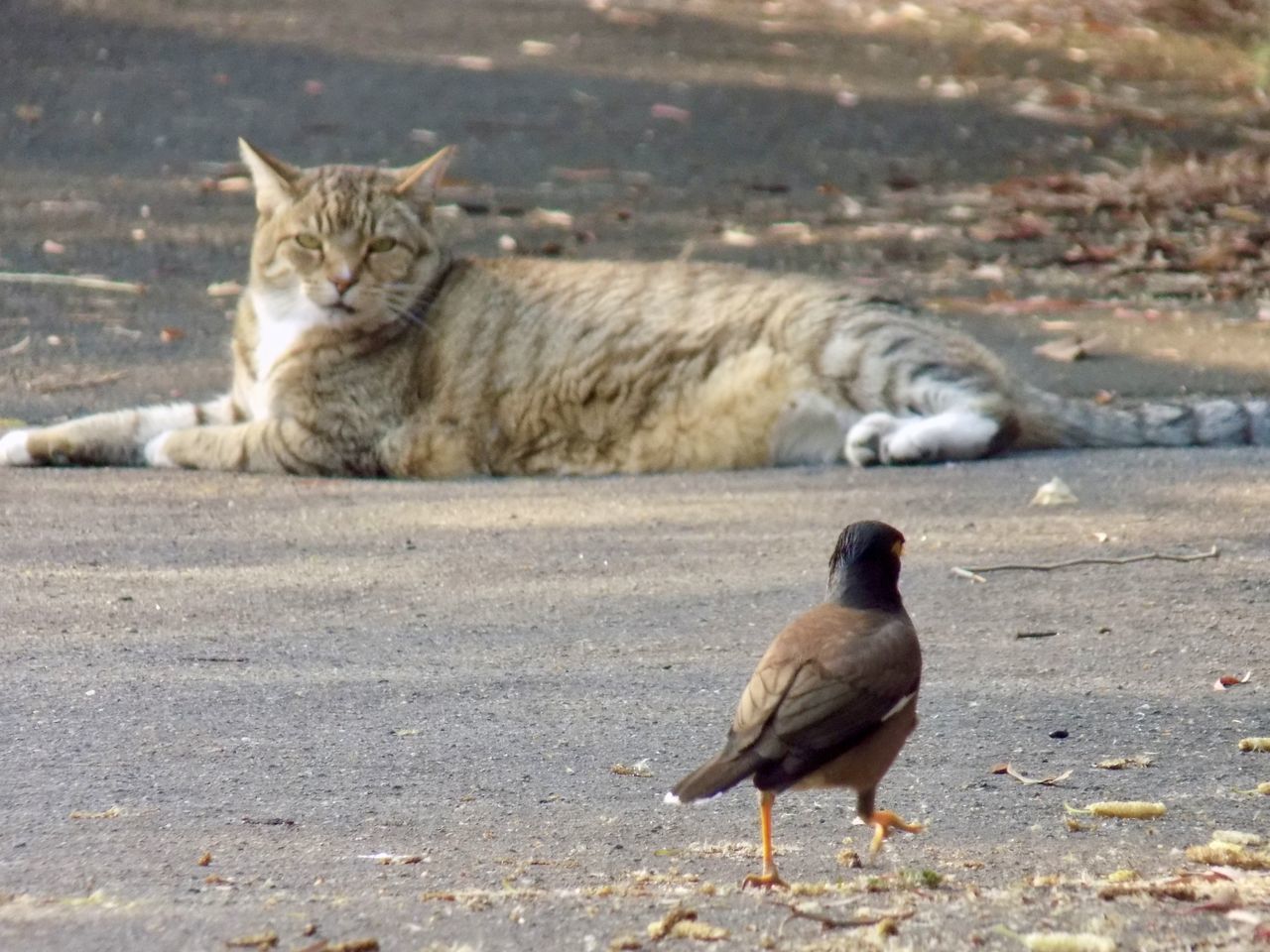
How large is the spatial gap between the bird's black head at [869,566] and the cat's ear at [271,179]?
14.6 ft

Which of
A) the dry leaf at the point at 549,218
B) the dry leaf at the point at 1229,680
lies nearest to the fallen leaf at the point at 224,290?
the dry leaf at the point at 549,218

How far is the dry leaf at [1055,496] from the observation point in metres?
6.18

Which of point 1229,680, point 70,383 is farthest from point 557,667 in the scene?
point 70,383

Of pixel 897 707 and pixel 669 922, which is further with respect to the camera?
pixel 897 707

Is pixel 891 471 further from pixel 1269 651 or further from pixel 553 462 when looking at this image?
pixel 1269 651

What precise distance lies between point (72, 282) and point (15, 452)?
9.96ft

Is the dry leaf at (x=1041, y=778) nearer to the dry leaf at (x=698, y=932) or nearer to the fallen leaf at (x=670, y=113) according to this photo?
the dry leaf at (x=698, y=932)

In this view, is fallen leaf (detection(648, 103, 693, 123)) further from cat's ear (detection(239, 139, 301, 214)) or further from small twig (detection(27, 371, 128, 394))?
cat's ear (detection(239, 139, 301, 214))

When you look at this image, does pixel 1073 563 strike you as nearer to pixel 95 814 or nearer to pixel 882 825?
pixel 882 825

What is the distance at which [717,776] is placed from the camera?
291 centimetres

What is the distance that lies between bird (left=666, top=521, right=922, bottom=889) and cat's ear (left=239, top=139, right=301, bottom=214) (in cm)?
445

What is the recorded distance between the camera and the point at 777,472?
694cm

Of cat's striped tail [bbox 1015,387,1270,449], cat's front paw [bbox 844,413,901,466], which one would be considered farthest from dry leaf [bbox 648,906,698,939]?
cat's striped tail [bbox 1015,387,1270,449]

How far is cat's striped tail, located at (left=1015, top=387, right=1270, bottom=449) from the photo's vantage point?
23.4 ft
